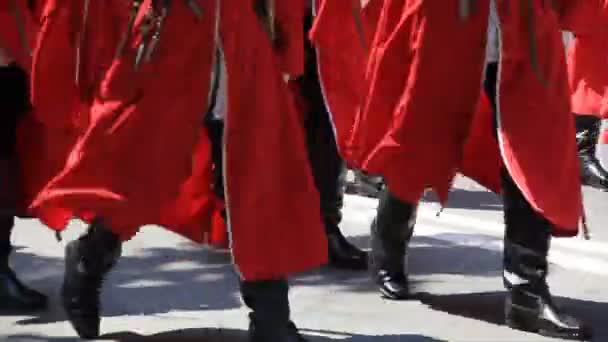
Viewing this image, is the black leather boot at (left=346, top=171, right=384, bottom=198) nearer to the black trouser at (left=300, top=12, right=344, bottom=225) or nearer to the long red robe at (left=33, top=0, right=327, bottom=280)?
the black trouser at (left=300, top=12, right=344, bottom=225)

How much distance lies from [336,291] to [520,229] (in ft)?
3.07

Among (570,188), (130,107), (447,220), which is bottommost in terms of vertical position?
(447,220)

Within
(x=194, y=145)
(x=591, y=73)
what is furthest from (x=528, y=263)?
(x=591, y=73)

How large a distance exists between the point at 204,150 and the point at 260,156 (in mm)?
783

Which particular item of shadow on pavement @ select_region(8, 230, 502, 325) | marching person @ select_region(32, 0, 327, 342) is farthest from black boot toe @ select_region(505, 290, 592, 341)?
marching person @ select_region(32, 0, 327, 342)

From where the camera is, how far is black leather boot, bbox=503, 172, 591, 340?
159 inches

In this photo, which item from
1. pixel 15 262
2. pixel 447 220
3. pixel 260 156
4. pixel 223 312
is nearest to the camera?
pixel 260 156

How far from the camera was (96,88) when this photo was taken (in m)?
3.71

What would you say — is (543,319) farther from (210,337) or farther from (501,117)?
(210,337)

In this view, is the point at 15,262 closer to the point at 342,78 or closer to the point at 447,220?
the point at 342,78

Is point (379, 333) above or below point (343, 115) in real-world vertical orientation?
below

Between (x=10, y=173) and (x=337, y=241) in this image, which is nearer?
(x=10, y=173)

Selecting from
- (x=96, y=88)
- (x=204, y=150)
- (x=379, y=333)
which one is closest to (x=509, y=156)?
(x=379, y=333)

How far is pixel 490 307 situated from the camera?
4.52 m
